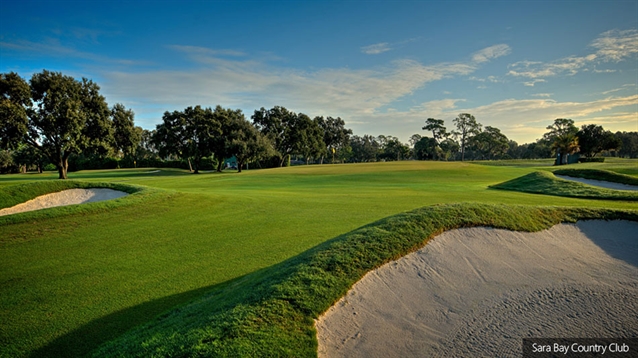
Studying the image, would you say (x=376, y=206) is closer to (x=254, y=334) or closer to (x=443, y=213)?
(x=443, y=213)

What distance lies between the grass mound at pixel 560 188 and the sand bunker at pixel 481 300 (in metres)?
13.7

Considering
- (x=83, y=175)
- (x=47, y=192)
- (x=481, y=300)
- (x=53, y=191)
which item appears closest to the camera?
(x=481, y=300)

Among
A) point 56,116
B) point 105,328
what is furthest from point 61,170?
point 105,328

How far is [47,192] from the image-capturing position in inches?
577

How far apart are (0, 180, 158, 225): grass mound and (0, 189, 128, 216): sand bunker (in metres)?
0.19

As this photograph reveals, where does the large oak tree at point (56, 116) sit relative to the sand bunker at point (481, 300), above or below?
above

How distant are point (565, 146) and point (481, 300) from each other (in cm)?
6994

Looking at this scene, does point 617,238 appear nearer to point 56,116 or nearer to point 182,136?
point 56,116

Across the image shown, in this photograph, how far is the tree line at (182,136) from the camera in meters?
33.8

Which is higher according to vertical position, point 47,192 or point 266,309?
point 47,192

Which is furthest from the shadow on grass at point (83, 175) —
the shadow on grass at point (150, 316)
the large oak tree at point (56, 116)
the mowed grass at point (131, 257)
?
the shadow on grass at point (150, 316)

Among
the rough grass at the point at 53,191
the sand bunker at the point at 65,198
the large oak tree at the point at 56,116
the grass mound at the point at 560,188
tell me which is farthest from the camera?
the large oak tree at the point at 56,116

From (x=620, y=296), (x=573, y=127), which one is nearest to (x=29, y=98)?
(x=620, y=296)

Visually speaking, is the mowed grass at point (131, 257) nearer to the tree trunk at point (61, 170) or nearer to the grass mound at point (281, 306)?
the grass mound at point (281, 306)
